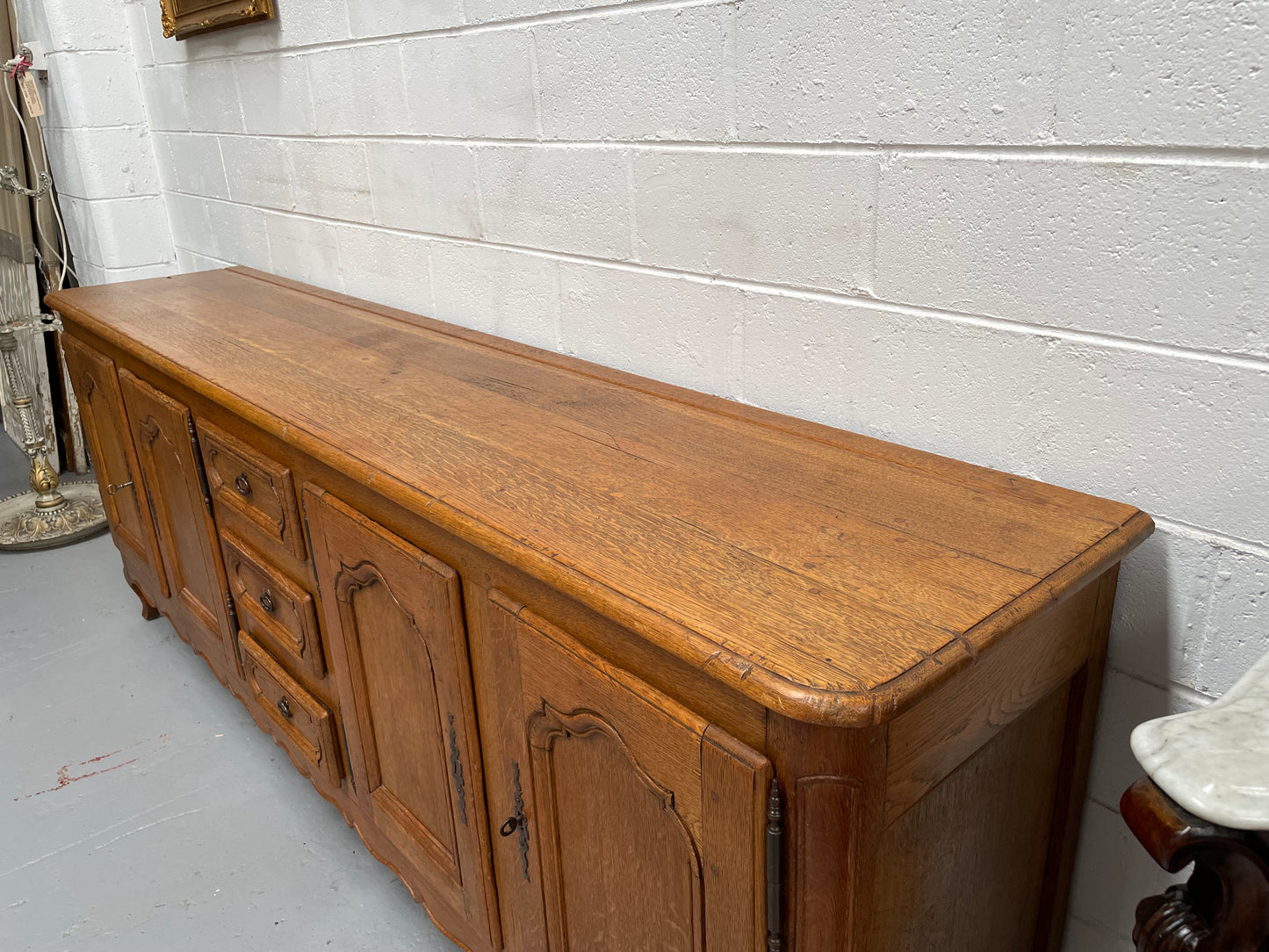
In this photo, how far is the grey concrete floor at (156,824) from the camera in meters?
1.56

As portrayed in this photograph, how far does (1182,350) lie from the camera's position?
89 centimetres

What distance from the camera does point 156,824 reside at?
1794mm

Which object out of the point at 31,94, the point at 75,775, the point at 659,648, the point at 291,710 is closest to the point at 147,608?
the point at 75,775

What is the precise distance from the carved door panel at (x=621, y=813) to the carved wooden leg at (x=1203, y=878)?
27 cm

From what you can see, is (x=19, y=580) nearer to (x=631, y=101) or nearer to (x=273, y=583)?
(x=273, y=583)

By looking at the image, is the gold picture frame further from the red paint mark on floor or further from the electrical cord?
the red paint mark on floor

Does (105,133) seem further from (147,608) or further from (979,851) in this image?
(979,851)

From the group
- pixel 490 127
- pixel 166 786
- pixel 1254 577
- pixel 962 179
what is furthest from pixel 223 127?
pixel 1254 577

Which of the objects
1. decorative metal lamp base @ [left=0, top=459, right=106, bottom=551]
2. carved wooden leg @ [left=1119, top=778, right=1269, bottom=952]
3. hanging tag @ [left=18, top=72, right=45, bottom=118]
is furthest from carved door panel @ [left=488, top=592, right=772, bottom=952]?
hanging tag @ [left=18, top=72, right=45, bottom=118]

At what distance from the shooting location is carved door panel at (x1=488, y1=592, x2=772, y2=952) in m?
0.78

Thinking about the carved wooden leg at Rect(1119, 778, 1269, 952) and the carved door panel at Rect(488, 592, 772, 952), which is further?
the carved door panel at Rect(488, 592, 772, 952)

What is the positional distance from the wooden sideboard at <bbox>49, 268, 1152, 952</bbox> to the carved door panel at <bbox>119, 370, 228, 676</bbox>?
0.39 feet

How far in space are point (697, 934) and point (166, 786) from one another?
1.46m

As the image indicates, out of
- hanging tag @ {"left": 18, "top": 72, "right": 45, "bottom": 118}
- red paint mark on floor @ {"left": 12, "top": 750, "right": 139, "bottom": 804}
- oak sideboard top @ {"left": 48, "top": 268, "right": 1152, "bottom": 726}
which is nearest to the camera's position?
oak sideboard top @ {"left": 48, "top": 268, "right": 1152, "bottom": 726}
